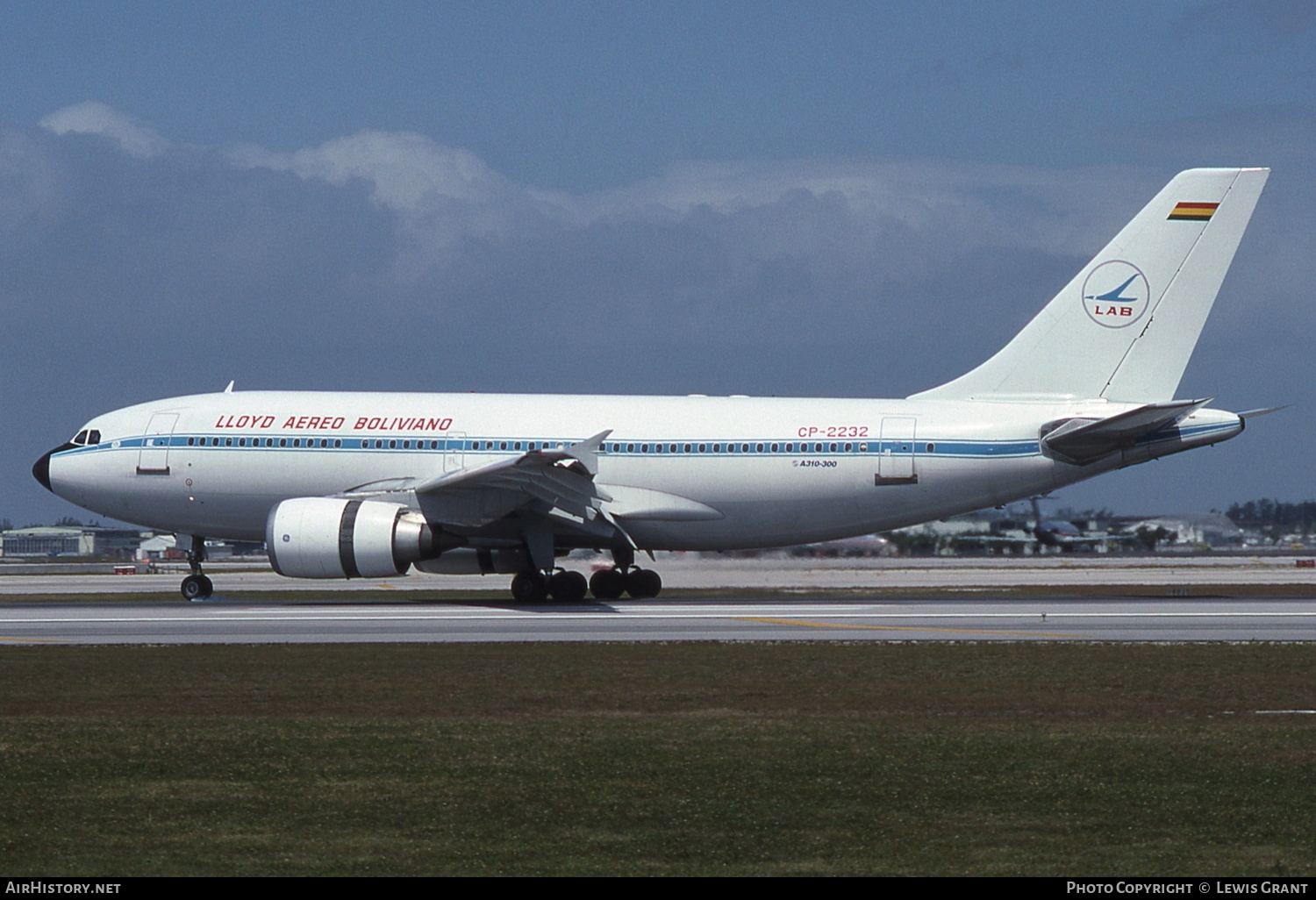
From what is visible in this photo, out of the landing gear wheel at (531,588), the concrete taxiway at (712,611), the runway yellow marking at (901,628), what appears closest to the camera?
the runway yellow marking at (901,628)

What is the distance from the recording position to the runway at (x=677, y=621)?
905 inches

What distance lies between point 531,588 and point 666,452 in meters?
4.28

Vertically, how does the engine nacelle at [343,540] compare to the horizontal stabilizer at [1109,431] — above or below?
below

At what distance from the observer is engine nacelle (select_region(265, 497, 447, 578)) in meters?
29.5

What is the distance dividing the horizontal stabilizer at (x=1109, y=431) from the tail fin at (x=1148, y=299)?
1.27m

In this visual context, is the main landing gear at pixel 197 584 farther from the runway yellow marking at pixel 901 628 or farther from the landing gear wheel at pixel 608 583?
the runway yellow marking at pixel 901 628

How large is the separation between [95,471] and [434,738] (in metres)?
24.4

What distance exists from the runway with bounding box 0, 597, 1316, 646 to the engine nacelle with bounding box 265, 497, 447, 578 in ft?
2.91

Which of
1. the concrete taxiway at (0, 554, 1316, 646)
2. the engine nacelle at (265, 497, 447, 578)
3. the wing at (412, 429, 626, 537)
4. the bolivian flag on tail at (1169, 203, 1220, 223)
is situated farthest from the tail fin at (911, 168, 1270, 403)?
the engine nacelle at (265, 497, 447, 578)

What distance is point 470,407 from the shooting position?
3362 cm

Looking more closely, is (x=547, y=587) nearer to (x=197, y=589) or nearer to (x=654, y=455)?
(x=654, y=455)

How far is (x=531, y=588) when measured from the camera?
105ft

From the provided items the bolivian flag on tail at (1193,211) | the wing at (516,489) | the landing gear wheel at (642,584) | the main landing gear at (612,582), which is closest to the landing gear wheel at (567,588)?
the main landing gear at (612,582)
